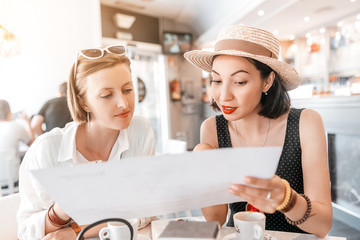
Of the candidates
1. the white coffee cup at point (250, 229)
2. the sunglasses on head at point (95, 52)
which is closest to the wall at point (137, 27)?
the sunglasses on head at point (95, 52)

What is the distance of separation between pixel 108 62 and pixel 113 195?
0.71 metres

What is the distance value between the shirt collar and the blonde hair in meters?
0.07

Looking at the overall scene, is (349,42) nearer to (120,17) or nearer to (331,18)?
(331,18)

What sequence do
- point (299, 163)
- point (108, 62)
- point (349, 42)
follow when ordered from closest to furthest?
point (108, 62)
point (299, 163)
point (349, 42)

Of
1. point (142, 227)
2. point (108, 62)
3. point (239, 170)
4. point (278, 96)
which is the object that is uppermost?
point (108, 62)

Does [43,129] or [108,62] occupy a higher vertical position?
[108,62]

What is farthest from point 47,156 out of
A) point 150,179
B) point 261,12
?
point 261,12

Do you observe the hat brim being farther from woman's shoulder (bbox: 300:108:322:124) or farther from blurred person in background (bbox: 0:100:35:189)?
blurred person in background (bbox: 0:100:35:189)

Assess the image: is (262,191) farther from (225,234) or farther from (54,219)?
(54,219)

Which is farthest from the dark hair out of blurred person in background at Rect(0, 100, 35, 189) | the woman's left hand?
blurred person in background at Rect(0, 100, 35, 189)

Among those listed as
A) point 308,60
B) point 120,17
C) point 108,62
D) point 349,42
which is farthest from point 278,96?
point 308,60

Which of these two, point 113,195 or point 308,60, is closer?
point 113,195

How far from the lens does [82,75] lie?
1.26m

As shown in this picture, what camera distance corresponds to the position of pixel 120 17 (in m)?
Result: 5.95
